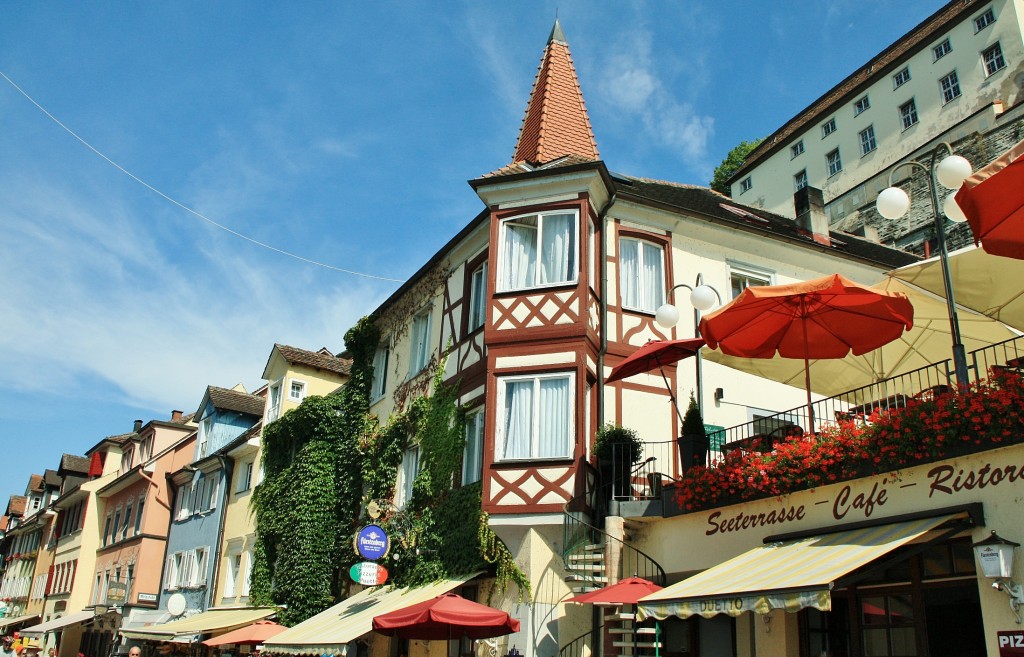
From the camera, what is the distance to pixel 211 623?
79.7 ft

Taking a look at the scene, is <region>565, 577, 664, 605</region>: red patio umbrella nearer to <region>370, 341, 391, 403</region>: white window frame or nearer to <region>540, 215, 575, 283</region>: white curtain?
<region>540, 215, 575, 283</region>: white curtain

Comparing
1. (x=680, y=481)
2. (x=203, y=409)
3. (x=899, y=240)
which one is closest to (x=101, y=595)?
(x=203, y=409)

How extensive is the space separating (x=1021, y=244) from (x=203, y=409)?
108 feet

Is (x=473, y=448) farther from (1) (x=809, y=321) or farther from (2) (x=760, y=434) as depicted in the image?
(1) (x=809, y=321)

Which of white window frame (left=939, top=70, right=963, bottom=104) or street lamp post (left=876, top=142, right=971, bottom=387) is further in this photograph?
white window frame (left=939, top=70, right=963, bottom=104)

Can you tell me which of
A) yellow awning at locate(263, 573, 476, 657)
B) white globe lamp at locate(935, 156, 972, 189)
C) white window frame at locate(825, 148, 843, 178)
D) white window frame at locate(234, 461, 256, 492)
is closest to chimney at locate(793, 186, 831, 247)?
white globe lamp at locate(935, 156, 972, 189)

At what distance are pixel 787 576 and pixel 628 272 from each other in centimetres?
965

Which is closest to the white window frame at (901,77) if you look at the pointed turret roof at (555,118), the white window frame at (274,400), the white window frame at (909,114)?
the white window frame at (909,114)

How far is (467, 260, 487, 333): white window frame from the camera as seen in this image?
19.4 m

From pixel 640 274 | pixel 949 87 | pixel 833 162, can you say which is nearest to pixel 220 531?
pixel 640 274

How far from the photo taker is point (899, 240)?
3975cm

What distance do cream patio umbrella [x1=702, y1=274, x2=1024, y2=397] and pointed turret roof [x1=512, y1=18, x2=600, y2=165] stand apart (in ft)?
21.1

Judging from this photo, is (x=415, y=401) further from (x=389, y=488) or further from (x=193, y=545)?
(x=193, y=545)

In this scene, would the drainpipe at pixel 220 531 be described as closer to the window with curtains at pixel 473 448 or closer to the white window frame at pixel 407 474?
the white window frame at pixel 407 474
